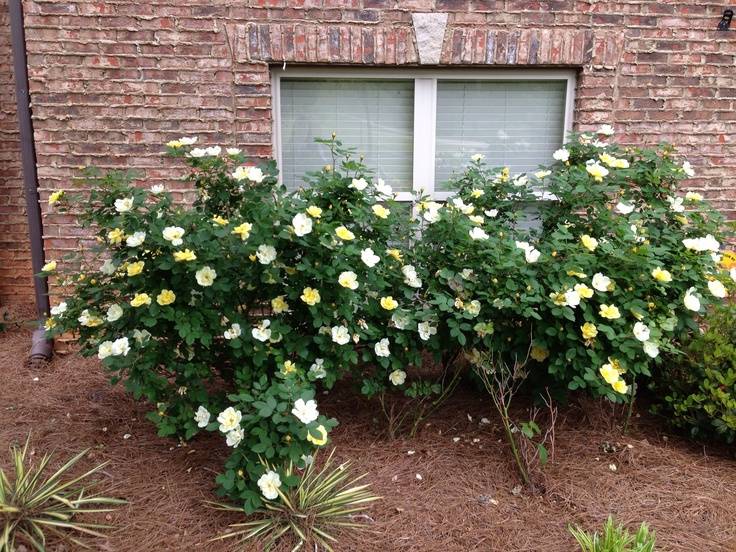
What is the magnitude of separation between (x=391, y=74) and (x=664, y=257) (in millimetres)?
2133

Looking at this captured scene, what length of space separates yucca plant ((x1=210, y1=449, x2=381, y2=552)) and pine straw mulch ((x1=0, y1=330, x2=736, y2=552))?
0.06 m

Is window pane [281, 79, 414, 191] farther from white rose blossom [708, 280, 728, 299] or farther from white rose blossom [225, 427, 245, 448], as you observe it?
white rose blossom [225, 427, 245, 448]

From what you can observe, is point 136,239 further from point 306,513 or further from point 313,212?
point 306,513

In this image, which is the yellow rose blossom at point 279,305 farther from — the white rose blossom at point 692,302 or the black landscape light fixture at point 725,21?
the black landscape light fixture at point 725,21

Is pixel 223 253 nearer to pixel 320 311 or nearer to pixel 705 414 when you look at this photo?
pixel 320 311

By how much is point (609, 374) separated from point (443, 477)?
868mm

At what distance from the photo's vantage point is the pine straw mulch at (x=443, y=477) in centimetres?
231

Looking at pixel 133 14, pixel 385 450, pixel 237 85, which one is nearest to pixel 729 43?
pixel 237 85

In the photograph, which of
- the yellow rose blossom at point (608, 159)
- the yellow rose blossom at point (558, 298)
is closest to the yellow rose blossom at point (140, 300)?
the yellow rose blossom at point (558, 298)

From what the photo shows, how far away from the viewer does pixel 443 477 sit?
106 inches

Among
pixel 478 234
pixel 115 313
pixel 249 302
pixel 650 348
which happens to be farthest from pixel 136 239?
pixel 650 348

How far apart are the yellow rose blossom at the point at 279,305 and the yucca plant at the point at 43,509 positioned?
0.99 meters

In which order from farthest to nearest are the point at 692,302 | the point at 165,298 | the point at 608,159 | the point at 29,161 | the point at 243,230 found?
the point at 29,161, the point at 608,159, the point at 692,302, the point at 165,298, the point at 243,230

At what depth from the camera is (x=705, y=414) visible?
2.86 m
